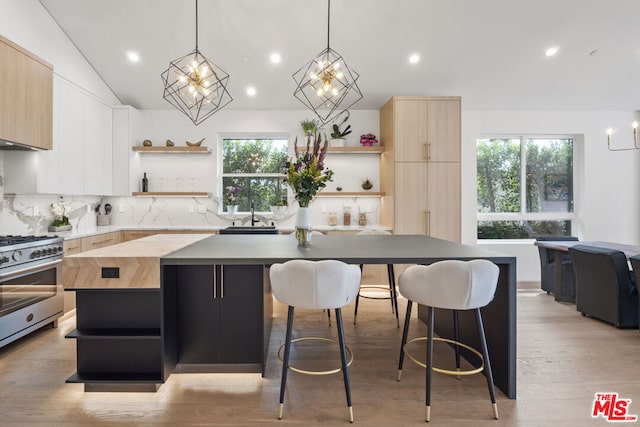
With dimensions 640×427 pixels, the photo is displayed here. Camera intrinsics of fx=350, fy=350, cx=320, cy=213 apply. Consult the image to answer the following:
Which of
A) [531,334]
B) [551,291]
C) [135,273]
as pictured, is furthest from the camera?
[551,291]

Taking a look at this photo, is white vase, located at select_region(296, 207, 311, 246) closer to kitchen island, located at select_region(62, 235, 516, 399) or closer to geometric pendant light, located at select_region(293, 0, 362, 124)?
kitchen island, located at select_region(62, 235, 516, 399)

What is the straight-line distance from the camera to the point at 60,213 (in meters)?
4.07

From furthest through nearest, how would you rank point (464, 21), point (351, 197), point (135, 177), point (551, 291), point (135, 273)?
point (351, 197) < point (135, 177) < point (551, 291) < point (464, 21) < point (135, 273)

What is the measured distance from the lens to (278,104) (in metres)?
5.16

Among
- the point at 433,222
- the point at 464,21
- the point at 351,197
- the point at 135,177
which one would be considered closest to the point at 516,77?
the point at 464,21

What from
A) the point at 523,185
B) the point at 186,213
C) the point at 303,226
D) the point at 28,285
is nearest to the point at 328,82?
the point at 303,226

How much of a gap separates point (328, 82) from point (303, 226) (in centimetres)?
123

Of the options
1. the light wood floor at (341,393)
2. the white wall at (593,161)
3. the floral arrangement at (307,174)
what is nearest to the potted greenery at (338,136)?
the white wall at (593,161)

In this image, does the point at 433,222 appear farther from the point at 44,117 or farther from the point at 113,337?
the point at 44,117

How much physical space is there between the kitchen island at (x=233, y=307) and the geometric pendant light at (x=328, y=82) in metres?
1.05

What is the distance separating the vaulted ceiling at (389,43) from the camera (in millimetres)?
3766

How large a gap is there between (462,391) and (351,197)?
3450mm

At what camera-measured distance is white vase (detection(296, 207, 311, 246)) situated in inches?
103

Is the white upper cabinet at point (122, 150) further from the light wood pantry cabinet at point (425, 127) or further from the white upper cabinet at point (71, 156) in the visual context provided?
the light wood pantry cabinet at point (425, 127)
